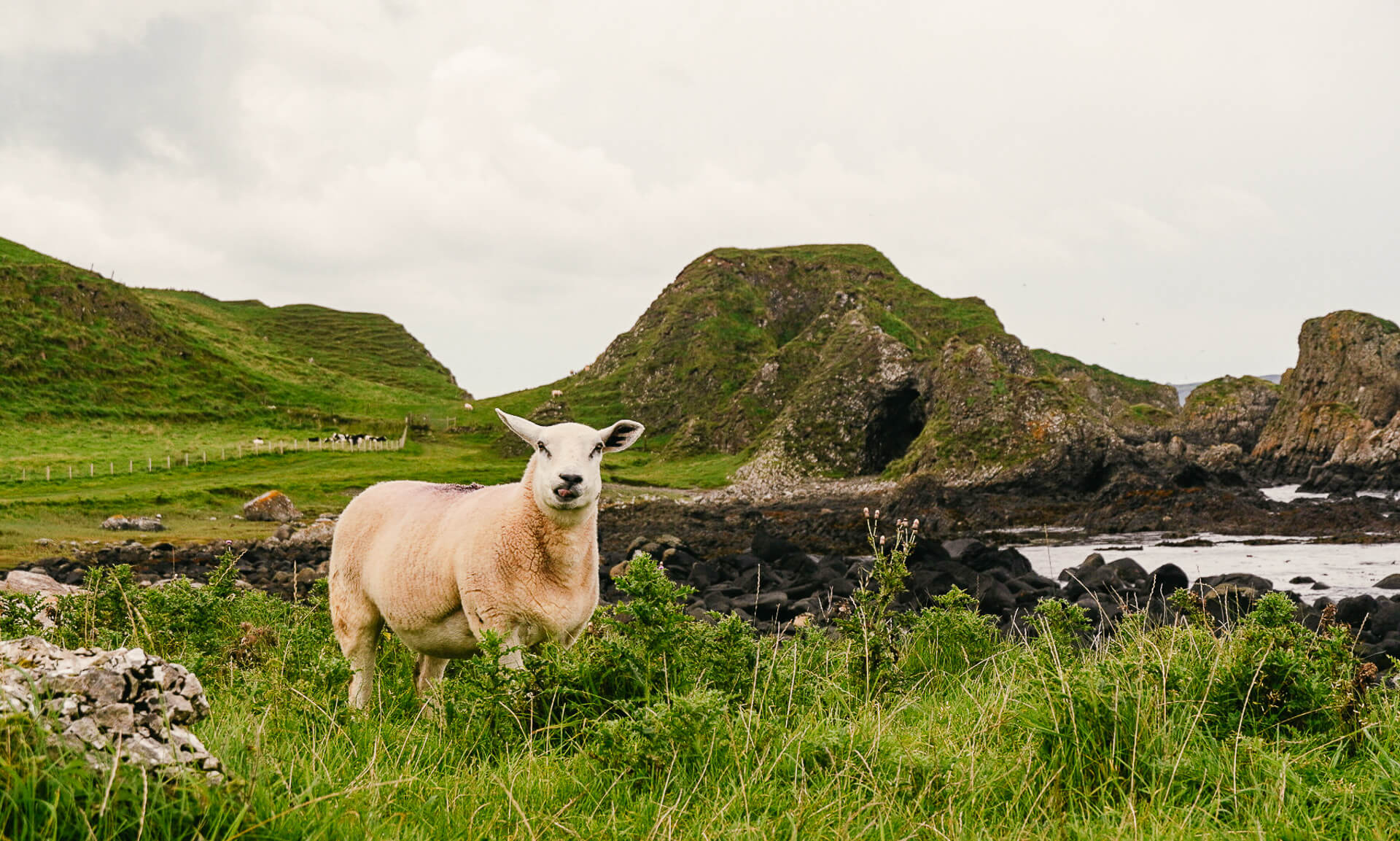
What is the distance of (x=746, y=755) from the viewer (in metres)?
4.66

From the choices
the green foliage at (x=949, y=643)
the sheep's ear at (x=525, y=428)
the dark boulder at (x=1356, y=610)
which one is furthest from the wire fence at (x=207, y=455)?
the dark boulder at (x=1356, y=610)

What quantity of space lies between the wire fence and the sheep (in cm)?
4594

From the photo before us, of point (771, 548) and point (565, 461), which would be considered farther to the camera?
point (771, 548)

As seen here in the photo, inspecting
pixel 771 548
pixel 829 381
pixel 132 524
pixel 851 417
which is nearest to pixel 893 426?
pixel 851 417

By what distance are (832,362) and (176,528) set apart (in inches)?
1563

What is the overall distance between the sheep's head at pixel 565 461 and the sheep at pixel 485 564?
0.01 m

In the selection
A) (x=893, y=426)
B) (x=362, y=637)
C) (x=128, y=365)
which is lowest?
(x=362, y=637)

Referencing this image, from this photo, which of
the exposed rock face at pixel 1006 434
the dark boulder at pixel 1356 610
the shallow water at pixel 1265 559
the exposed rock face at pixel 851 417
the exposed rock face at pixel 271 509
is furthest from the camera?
the exposed rock face at pixel 851 417

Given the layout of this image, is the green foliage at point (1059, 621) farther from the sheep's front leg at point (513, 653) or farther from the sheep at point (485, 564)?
the sheep's front leg at point (513, 653)

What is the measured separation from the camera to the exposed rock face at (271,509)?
3628 cm

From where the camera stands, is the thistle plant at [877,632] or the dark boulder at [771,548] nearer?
the thistle plant at [877,632]

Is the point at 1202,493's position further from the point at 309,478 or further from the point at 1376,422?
the point at 309,478

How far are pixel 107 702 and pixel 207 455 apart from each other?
60.4 m

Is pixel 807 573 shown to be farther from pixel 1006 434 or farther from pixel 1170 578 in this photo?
pixel 1006 434
